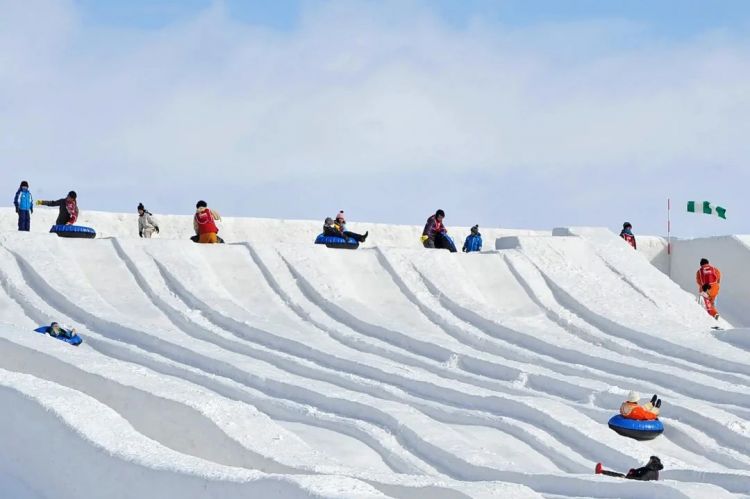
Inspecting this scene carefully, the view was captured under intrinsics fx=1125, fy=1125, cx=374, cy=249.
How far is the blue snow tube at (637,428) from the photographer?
31.7 ft

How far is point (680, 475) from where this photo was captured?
823 centimetres

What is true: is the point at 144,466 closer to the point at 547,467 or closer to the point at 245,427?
the point at 245,427

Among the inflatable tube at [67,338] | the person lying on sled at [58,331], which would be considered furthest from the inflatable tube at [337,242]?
the person lying on sled at [58,331]

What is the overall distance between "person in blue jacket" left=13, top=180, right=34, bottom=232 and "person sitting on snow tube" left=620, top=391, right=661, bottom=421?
32.8 feet

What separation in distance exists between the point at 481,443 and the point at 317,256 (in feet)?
21.6

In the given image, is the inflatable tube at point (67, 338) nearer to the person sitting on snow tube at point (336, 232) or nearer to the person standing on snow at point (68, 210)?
the person standing on snow at point (68, 210)

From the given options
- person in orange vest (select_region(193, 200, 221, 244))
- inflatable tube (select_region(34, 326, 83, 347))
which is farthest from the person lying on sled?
person in orange vest (select_region(193, 200, 221, 244))

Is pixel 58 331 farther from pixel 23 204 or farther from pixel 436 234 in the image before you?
pixel 436 234

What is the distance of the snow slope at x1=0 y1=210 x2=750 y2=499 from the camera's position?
5793 millimetres

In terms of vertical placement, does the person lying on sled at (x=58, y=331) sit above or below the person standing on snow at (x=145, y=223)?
below

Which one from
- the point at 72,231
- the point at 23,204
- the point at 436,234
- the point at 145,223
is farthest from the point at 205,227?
the point at 436,234

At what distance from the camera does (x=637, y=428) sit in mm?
9656

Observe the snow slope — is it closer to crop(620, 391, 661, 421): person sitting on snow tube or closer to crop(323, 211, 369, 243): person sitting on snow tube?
crop(620, 391, 661, 421): person sitting on snow tube

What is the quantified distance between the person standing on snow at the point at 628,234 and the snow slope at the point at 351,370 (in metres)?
2.49
